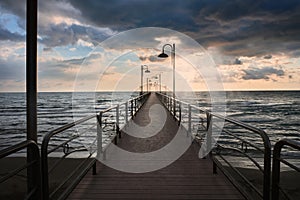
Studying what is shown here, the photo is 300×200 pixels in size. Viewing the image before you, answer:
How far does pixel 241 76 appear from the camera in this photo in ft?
76.3

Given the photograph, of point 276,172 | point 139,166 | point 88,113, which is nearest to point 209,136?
point 139,166

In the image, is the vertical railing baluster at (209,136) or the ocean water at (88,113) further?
the ocean water at (88,113)

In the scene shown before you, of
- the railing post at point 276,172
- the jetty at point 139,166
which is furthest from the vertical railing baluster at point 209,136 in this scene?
the railing post at point 276,172

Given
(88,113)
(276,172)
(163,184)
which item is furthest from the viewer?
(88,113)

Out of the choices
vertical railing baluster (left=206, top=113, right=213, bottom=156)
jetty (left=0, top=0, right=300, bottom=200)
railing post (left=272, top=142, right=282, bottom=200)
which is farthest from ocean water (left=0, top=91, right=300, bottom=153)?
railing post (left=272, top=142, right=282, bottom=200)

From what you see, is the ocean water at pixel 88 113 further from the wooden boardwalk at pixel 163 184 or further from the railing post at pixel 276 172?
the railing post at pixel 276 172

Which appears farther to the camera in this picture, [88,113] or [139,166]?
[88,113]

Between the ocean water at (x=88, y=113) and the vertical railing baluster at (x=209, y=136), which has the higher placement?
the vertical railing baluster at (x=209, y=136)

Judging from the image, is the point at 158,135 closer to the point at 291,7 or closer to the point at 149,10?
the point at 149,10

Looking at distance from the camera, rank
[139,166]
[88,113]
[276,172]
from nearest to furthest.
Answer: [276,172] < [139,166] < [88,113]

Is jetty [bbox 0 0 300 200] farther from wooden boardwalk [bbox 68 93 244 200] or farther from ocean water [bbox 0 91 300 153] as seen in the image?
ocean water [bbox 0 91 300 153]

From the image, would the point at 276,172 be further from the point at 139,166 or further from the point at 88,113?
the point at 88,113

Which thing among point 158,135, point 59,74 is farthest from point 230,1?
point 59,74

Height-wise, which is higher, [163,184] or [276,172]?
[276,172]
